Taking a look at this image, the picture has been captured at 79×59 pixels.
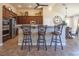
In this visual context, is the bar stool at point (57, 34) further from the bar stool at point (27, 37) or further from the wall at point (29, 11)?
the wall at point (29, 11)

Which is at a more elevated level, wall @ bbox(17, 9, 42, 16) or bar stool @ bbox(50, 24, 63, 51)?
wall @ bbox(17, 9, 42, 16)

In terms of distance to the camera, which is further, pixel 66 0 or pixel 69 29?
pixel 69 29

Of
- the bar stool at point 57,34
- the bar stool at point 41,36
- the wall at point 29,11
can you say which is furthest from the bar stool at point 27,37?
the wall at point 29,11

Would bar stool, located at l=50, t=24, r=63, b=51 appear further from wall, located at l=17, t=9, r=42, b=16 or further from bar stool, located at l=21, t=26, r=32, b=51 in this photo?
wall, located at l=17, t=9, r=42, b=16

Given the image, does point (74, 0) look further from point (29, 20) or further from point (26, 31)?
point (29, 20)

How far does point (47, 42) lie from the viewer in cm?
763

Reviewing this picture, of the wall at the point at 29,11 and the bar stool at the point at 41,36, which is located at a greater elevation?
the wall at the point at 29,11

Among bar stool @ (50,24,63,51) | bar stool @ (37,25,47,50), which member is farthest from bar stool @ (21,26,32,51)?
bar stool @ (50,24,63,51)

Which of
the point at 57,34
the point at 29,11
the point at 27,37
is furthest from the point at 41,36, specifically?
the point at 29,11

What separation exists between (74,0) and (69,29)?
8.63m

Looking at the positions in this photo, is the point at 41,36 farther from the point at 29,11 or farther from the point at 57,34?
the point at 29,11

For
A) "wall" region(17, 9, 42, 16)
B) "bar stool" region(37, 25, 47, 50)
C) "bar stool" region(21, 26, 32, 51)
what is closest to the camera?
"bar stool" region(21, 26, 32, 51)

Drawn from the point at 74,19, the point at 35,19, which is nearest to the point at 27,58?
the point at 74,19

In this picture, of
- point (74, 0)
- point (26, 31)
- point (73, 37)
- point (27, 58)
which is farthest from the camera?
point (73, 37)
